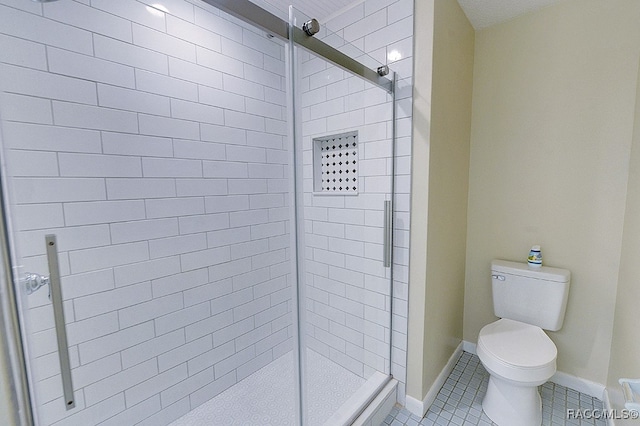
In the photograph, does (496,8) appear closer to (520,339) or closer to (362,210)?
(362,210)

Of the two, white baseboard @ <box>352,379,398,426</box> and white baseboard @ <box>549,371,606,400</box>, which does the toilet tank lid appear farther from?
white baseboard @ <box>352,379,398,426</box>

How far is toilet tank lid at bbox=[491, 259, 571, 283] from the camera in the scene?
1.61 meters

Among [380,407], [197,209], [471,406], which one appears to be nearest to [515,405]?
[471,406]

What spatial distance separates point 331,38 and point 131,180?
3.89 feet

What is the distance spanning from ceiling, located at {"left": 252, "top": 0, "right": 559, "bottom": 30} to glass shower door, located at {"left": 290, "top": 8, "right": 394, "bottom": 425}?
0.49ft

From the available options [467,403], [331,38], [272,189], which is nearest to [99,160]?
[272,189]

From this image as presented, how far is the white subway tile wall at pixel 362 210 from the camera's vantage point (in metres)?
1.50

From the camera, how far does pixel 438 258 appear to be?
1607 mm

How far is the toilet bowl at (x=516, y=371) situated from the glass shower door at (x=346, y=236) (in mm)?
561

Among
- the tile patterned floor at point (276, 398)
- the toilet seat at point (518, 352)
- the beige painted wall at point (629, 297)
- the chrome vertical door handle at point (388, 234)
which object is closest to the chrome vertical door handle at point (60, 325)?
the tile patterned floor at point (276, 398)

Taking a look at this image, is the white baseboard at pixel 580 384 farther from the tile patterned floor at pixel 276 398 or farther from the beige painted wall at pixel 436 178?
the tile patterned floor at pixel 276 398

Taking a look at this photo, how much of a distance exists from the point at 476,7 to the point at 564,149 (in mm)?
1005

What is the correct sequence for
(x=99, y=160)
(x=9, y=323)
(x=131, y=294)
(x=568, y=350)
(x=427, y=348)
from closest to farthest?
(x=9, y=323), (x=99, y=160), (x=131, y=294), (x=427, y=348), (x=568, y=350)

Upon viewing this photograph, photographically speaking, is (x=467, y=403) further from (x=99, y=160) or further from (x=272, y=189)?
(x=99, y=160)
